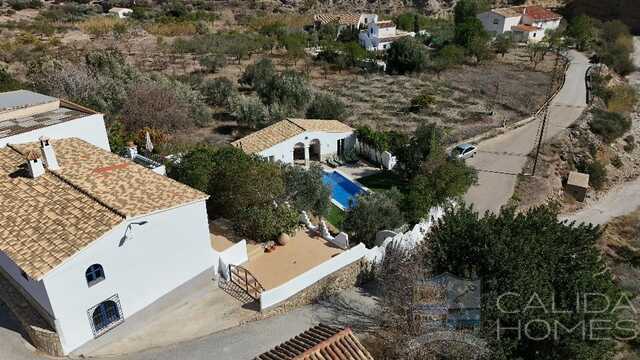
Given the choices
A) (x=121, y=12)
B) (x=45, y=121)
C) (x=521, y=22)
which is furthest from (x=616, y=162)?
(x=121, y=12)

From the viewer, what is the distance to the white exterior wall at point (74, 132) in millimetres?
20422

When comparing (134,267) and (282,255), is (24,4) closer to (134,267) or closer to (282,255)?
(282,255)

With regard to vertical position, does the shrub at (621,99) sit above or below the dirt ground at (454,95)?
below

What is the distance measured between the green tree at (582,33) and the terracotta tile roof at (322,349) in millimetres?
62899

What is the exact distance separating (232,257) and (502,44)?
162 ft

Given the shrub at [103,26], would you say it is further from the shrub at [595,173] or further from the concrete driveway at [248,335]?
the shrub at [595,173]

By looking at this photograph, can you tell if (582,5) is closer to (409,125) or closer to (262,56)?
(262,56)

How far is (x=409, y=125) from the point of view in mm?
36562

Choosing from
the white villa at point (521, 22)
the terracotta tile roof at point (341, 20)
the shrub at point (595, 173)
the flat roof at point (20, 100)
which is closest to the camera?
the flat roof at point (20, 100)

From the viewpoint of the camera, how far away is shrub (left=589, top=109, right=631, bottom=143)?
38844mm

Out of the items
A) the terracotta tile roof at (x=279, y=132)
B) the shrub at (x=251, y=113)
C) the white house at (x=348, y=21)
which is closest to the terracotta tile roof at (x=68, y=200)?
the terracotta tile roof at (x=279, y=132)

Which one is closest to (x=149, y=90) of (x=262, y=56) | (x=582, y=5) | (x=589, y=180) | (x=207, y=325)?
(x=207, y=325)

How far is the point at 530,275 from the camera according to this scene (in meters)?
15.3

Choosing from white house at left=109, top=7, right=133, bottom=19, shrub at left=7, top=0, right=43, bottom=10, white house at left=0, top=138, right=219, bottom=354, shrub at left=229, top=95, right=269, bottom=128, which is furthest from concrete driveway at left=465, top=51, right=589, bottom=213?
shrub at left=7, top=0, right=43, bottom=10
